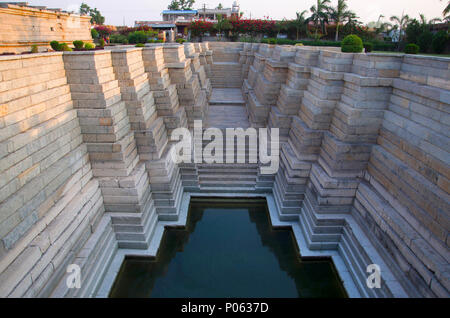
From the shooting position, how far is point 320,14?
34219 mm

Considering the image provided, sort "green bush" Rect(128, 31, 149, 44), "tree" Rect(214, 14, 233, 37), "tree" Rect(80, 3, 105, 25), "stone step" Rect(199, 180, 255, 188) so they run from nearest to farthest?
"stone step" Rect(199, 180, 255, 188) → "green bush" Rect(128, 31, 149, 44) → "tree" Rect(214, 14, 233, 37) → "tree" Rect(80, 3, 105, 25)

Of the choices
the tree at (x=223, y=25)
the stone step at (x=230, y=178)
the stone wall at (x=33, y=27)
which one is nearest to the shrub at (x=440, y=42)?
the stone step at (x=230, y=178)

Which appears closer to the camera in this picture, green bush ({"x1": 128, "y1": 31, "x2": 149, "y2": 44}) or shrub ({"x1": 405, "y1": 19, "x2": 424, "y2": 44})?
green bush ({"x1": 128, "y1": 31, "x2": 149, "y2": 44})

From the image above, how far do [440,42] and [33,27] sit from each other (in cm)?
2899

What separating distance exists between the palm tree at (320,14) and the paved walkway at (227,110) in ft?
75.2

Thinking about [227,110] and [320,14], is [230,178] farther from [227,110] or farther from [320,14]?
[320,14]

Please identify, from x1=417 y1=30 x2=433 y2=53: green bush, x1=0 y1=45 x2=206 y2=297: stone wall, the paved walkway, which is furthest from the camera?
x1=417 y1=30 x2=433 y2=53: green bush

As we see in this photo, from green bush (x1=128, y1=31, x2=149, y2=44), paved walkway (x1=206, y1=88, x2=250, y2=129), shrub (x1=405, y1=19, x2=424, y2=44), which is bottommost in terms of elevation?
paved walkway (x1=206, y1=88, x2=250, y2=129)

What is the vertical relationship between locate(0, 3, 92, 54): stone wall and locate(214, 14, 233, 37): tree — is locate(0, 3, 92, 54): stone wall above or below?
below

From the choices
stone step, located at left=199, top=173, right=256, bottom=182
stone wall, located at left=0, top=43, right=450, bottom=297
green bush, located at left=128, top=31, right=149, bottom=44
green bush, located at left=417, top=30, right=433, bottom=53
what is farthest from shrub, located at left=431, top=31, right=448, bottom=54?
green bush, located at left=128, top=31, right=149, bottom=44

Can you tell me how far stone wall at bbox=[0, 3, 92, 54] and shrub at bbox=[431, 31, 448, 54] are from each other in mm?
27548

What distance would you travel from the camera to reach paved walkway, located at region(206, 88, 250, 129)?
12.7m

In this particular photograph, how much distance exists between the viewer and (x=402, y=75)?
639 cm

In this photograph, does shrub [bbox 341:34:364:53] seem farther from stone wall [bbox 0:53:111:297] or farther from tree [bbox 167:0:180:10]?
tree [bbox 167:0:180:10]
